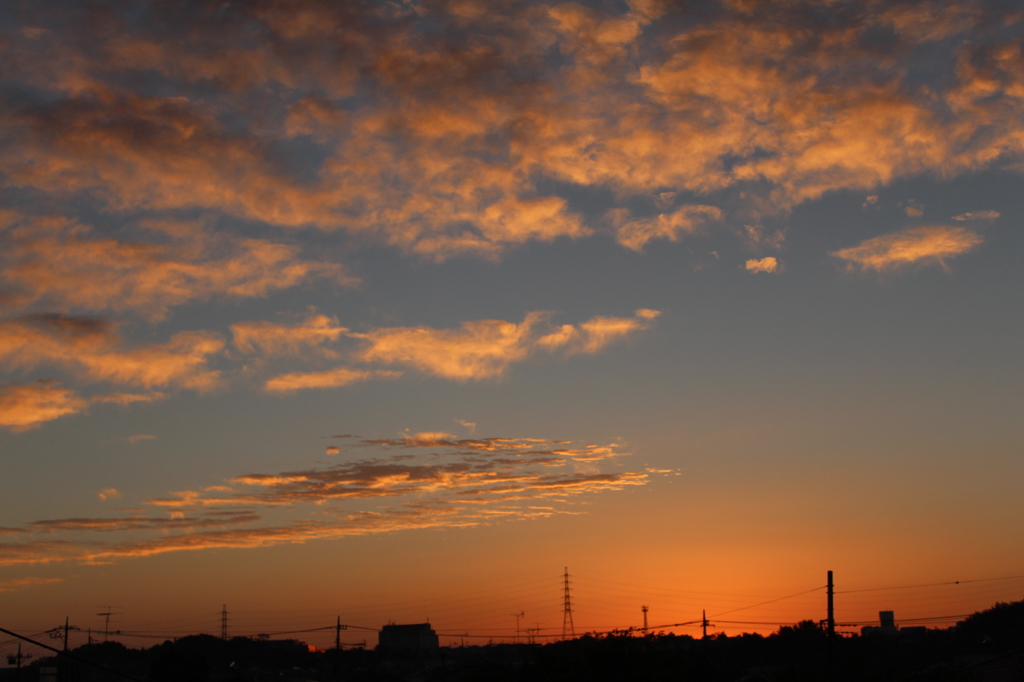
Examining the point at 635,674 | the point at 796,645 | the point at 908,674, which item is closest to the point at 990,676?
the point at 908,674

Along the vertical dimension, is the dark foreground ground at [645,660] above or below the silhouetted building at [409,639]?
above

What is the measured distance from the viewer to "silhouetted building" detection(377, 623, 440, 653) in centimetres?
19512

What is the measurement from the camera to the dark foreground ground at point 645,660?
40469 millimetres

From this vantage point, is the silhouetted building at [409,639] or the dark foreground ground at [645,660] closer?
the dark foreground ground at [645,660]

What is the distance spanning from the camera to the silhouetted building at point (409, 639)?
195 metres

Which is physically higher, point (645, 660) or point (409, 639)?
point (645, 660)

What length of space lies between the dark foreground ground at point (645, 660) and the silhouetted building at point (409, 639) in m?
6.51

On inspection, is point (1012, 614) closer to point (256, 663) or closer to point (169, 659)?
point (169, 659)

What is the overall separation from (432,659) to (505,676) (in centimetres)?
12732

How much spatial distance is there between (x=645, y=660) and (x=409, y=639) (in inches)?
6632

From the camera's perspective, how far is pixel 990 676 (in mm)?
49938

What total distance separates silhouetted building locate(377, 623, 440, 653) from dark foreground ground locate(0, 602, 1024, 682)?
651 cm

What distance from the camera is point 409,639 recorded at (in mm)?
197375

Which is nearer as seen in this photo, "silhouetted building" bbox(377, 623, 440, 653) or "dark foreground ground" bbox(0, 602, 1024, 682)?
"dark foreground ground" bbox(0, 602, 1024, 682)
